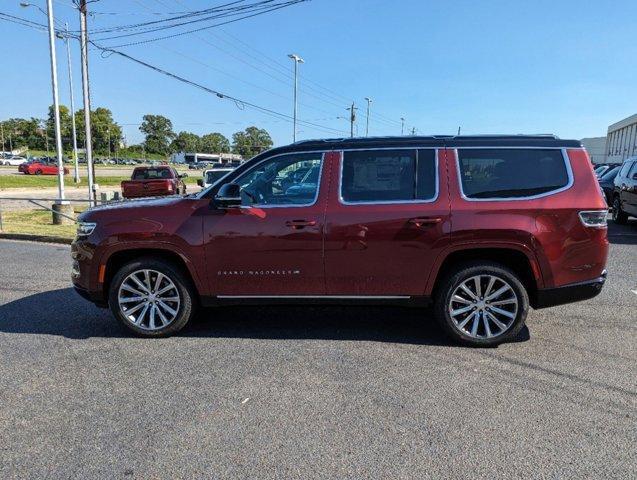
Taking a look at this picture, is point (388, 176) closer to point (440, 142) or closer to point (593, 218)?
point (440, 142)

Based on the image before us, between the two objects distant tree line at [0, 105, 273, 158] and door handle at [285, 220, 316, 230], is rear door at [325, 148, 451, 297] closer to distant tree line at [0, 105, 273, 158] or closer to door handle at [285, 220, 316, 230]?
door handle at [285, 220, 316, 230]

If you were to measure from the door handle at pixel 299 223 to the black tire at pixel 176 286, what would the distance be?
3.82ft

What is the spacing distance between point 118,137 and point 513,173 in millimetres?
129358

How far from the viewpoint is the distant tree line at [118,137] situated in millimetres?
109631

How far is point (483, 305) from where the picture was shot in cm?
455

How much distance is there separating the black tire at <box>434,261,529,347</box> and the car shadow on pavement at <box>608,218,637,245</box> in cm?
730

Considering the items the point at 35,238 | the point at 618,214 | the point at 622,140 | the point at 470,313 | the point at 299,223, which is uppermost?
the point at 622,140

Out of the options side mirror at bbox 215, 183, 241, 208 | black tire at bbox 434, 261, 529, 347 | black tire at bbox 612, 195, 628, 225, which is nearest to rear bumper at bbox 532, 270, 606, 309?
black tire at bbox 434, 261, 529, 347

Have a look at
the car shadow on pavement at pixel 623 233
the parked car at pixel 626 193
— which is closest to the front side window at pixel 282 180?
the car shadow on pavement at pixel 623 233

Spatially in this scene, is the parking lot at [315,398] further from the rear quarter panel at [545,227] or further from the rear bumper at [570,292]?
the rear quarter panel at [545,227]

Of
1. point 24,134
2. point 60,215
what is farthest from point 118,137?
point 60,215

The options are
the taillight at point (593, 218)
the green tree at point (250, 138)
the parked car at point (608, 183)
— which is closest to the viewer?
the taillight at point (593, 218)

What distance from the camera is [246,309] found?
5.84 m

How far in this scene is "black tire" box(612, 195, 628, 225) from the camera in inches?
520
